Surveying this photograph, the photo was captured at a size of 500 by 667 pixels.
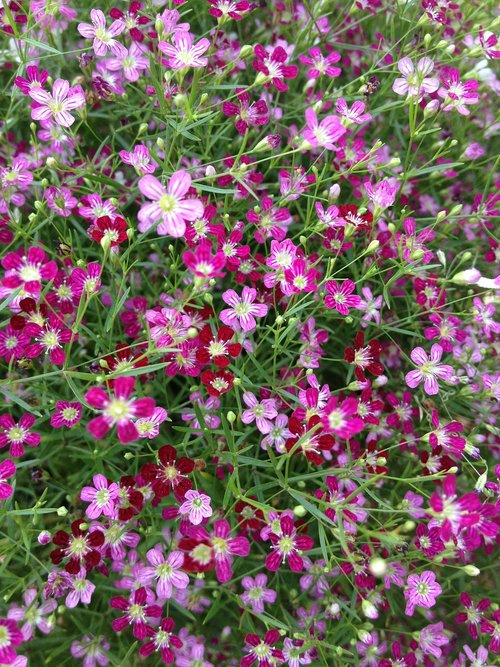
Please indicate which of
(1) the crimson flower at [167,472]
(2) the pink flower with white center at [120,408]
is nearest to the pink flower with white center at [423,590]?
(1) the crimson flower at [167,472]

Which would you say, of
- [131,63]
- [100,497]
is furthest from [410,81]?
[100,497]

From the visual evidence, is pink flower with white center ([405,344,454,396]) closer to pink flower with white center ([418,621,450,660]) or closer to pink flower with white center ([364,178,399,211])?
pink flower with white center ([364,178,399,211])

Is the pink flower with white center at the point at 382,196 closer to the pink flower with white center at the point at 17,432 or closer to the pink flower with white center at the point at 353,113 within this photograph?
the pink flower with white center at the point at 353,113

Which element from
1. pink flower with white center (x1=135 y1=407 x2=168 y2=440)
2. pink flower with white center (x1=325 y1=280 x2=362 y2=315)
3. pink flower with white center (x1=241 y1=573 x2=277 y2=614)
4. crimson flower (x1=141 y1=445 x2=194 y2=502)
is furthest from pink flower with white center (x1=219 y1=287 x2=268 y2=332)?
pink flower with white center (x1=241 y1=573 x2=277 y2=614)

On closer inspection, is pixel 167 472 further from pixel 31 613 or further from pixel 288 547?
pixel 31 613

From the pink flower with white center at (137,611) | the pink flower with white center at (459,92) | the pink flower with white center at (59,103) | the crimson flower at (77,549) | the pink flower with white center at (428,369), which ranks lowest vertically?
the pink flower with white center at (137,611)

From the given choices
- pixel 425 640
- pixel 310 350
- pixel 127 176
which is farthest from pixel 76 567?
pixel 127 176

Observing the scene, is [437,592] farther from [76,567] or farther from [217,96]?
[217,96]
